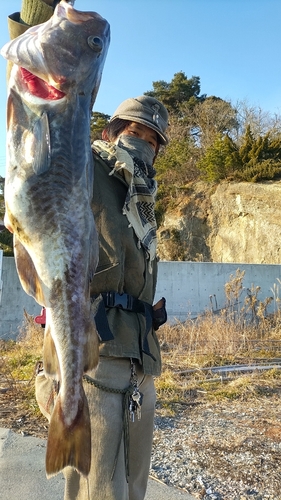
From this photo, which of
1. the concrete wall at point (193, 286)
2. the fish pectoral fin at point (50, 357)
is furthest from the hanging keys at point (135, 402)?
the concrete wall at point (193, 286)

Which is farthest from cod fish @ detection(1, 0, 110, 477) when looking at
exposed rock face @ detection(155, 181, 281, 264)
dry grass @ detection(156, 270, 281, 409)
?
exposed rock face @ detection(155, 181, 281, 264)

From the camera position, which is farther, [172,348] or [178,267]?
[178,267]

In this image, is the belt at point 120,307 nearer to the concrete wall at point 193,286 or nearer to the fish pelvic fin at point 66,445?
the fish pelvic fin at point 66,445

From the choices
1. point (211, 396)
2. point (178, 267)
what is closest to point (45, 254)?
point (211, 396)

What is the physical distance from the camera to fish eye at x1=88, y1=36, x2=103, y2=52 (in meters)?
1.79

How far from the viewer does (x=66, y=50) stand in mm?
1739

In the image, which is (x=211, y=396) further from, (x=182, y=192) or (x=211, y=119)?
(x=211, y=119)

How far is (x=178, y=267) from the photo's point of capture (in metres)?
11.9

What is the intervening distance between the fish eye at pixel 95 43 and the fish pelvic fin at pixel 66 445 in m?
1.37

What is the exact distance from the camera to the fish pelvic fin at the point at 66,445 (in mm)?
1551

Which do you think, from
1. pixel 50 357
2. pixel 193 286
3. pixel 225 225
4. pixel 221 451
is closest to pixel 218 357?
pixel 221 451

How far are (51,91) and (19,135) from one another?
21 cm

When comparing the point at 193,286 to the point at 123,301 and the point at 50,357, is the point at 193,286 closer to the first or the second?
the point at 123,301

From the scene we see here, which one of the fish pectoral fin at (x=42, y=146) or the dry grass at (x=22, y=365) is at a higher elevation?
the fish pectoral fin at (x=42, y=146)
